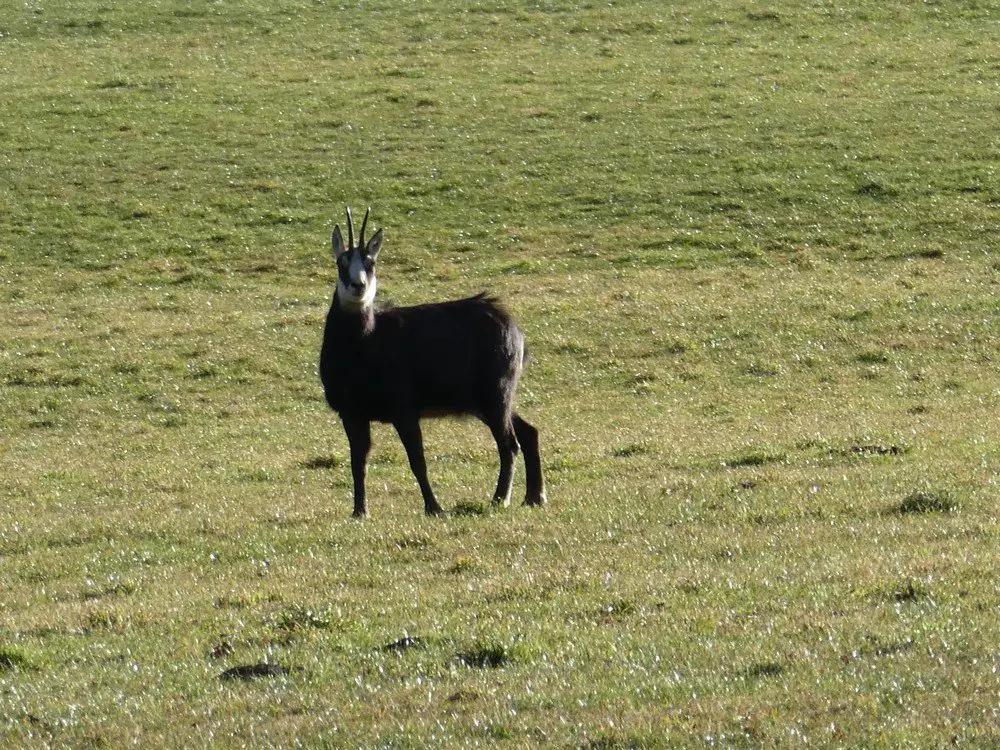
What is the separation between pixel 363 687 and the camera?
8594mm

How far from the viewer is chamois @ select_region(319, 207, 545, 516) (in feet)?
50.5

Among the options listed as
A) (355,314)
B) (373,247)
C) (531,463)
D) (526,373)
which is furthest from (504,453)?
(526,373)

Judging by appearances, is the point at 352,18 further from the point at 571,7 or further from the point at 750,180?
the point at 750,180

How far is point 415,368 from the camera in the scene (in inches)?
613

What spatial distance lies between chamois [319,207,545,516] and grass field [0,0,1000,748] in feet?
2.54

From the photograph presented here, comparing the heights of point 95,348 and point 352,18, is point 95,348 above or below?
below

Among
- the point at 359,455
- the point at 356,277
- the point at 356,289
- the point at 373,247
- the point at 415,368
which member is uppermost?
the point at 373,247

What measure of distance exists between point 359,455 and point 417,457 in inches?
25.8

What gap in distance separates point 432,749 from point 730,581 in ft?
12.9

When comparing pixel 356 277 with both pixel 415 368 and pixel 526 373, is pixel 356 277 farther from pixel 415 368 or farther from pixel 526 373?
pixel 526 373

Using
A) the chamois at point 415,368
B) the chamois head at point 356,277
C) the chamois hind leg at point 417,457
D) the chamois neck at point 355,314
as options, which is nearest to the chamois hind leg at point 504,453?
the chamois at point 415,368

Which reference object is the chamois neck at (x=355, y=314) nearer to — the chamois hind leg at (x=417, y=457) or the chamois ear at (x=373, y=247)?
the chamois ear at (x=373, y=247)

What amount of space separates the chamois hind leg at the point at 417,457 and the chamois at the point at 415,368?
1 cm

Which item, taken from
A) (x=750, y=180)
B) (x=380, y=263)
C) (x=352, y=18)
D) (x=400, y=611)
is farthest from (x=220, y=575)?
(x=352, y=18)
